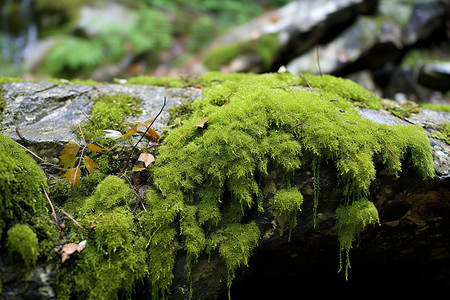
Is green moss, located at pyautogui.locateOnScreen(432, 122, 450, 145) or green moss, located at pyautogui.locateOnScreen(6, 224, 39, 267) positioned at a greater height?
green moss, located at pyautogui.locateOnScreen(432, 122, 450, 145)

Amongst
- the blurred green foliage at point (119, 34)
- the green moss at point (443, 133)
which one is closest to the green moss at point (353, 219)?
the green moss at point (443, 133)

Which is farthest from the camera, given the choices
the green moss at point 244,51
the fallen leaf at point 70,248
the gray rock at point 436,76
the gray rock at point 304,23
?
the gray rock at point 436,76

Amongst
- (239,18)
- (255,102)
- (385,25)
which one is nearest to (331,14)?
(385,25)

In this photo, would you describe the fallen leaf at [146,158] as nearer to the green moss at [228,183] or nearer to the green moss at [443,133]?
the green moss at [228,183]

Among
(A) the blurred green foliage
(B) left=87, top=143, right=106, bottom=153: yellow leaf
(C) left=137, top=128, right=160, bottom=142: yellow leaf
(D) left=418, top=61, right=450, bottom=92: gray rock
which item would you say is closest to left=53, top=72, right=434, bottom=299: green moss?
(C) left=137, top=128, right=160, bottom=142: yellow leaf

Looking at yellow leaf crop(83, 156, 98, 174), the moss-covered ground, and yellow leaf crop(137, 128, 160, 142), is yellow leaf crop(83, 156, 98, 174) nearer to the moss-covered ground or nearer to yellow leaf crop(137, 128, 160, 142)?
the moss-covered ground

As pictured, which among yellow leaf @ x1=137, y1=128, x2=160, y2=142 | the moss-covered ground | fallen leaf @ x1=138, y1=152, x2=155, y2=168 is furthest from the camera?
yellow leaf @ x1=137, y1=128, x2=160, y2=142
